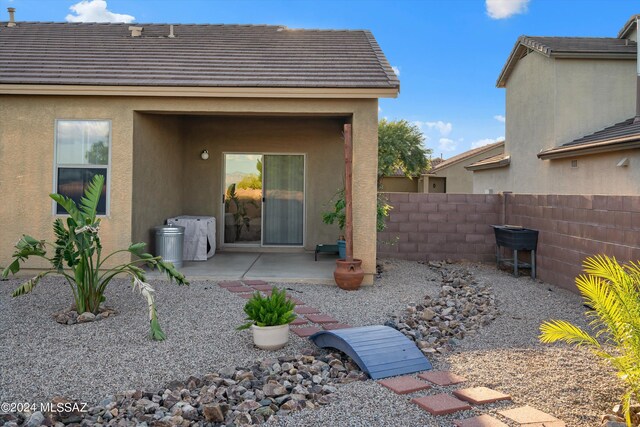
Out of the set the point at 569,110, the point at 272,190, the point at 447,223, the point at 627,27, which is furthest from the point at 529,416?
the point at 627,27

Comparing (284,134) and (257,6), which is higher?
(257,6)

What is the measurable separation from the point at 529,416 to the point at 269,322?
261 centimetres

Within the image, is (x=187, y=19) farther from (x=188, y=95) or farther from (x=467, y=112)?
(x=467, y=112)

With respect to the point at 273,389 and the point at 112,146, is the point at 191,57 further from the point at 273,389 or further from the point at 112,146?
the point at 273,389

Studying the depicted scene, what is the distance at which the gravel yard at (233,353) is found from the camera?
3.84 m

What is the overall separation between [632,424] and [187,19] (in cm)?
1333

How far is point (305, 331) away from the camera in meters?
5.80

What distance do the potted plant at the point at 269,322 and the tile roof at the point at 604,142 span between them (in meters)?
9.09

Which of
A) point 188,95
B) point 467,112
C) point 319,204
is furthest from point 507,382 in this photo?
point 467,112

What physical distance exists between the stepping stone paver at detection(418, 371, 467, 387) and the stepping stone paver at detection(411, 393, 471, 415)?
11.6 inches

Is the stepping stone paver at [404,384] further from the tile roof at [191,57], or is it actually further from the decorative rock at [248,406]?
the tile roof at [191,57]

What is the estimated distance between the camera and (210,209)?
39.1ft

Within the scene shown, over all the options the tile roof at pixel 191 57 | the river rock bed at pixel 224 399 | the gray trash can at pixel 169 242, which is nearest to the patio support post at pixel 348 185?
the tile roof at pixel 191 57

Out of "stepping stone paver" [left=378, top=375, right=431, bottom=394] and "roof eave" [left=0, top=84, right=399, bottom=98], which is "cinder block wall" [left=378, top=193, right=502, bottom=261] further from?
"stepping stone paver" [left=378, top=375, right=431, bottom=394]
